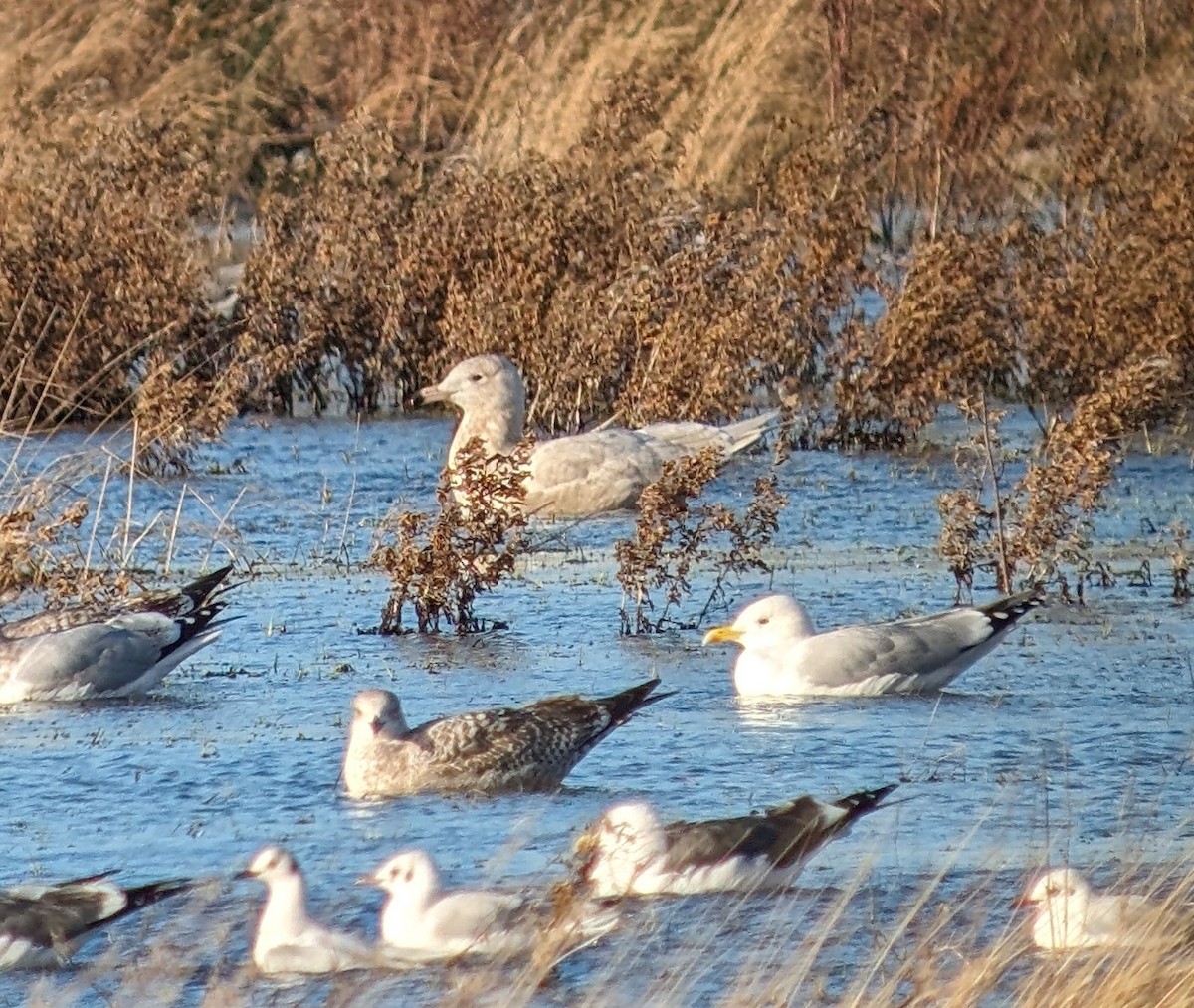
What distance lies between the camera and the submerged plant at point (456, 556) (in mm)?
10641

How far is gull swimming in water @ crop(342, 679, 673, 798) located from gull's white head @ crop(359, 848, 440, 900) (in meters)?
1.58

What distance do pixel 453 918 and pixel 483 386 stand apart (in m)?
8.54

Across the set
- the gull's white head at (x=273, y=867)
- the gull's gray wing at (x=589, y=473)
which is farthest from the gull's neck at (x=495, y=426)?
the gull's white head at (x=273, y=867)

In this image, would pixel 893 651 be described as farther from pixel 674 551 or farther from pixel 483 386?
pixel 483 386

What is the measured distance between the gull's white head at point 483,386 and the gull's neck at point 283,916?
27.3 ft

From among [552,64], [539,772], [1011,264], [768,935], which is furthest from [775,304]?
[768,935]

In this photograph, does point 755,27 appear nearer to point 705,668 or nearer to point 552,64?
point 552,64

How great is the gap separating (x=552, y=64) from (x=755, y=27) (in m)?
1.68

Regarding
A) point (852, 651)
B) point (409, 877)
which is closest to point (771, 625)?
point (852, 651)

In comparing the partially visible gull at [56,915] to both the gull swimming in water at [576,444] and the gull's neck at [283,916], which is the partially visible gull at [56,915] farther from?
the gull swimming in water at [576,444]

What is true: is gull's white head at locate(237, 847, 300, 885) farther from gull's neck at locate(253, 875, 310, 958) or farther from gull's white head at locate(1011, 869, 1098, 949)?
gull's white head at locate(1011, 869, 1098, 949)

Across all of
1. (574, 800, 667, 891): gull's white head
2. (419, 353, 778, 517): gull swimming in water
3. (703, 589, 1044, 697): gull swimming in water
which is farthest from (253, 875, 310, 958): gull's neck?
(419, 353, 778, 517): gull swimming in water

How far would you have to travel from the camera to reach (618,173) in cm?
1666

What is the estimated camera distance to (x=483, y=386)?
47.5ft
